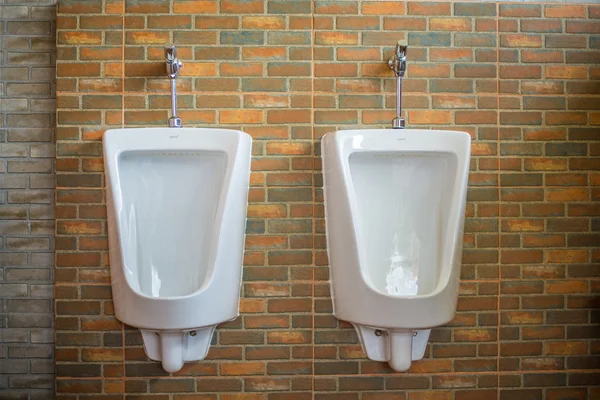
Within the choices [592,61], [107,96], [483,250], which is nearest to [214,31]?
[107,96]

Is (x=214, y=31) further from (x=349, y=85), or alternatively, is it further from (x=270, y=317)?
(x=270, y=317)

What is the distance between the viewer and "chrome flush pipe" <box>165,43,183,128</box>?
5.49 feet

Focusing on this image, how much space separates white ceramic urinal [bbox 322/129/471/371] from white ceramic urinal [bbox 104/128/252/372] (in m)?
0.35

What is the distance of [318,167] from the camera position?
185 cm

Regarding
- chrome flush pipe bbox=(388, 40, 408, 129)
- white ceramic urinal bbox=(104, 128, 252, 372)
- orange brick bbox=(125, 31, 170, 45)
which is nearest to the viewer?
white ceramic urinal bbox=(104, 128, 252, 372)

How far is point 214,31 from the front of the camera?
6.06ft

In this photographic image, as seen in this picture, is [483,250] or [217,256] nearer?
[217,256]

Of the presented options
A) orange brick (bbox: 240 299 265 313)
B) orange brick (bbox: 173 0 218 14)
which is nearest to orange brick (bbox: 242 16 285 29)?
orange brick (bbox: 173 0 218 14)

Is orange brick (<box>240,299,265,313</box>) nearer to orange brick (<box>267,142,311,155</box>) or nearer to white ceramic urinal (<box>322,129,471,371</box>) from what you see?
white ceramic urinal (<box>322,129,471,371</box>)

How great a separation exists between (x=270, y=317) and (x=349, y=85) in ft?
3.09

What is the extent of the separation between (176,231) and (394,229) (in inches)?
31.1

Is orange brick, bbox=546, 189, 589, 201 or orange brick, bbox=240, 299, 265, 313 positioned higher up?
orange brick, bbox=546, 189, 589, 201

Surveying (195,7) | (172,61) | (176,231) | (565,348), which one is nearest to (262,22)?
(195,7)

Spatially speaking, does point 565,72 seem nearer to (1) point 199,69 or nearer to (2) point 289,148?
(2) point 289,148
